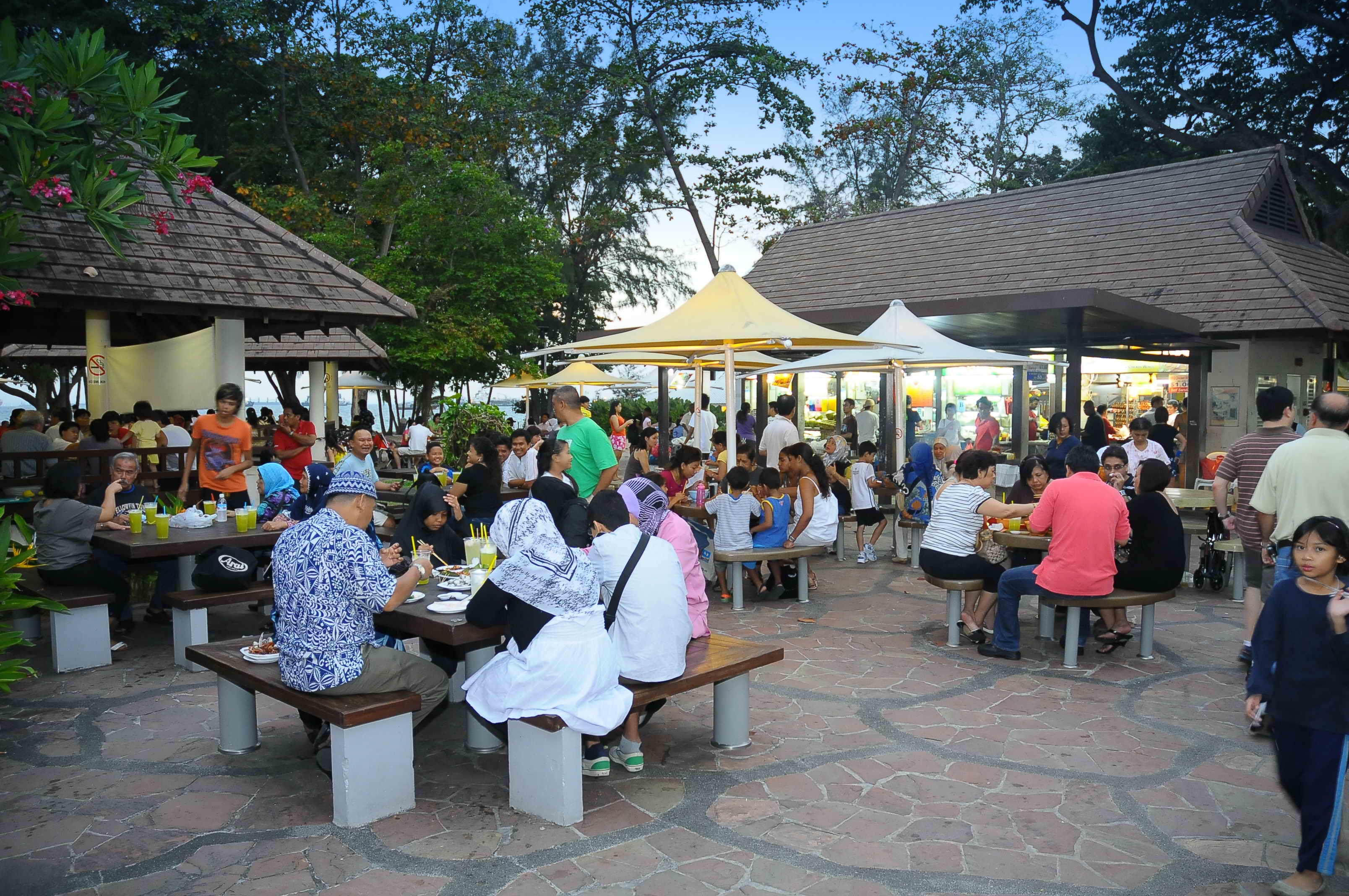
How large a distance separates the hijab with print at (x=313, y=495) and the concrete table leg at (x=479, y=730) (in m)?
3.22

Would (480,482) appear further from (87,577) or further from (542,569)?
(542,569)

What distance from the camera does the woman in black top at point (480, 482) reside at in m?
8.28

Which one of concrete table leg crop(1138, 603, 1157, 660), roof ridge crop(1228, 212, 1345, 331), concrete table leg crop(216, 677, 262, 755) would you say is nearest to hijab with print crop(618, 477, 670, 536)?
concrete table leg crop(216, 677, 262, 755)

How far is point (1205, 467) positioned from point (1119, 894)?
10.3 metres

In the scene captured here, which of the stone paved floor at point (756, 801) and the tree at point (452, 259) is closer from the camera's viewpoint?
the stone paved floor at point (756, 801)

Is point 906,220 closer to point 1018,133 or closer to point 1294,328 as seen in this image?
point 1294,328

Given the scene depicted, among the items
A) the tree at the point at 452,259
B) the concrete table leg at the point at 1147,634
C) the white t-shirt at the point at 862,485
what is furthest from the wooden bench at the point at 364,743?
the tree at the point at 452,259

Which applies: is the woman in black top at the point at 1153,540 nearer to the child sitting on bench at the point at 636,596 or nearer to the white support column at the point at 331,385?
the child sitting on bench at the point at 636,596

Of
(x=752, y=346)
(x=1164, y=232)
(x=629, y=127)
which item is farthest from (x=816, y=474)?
(x=629, y=127)

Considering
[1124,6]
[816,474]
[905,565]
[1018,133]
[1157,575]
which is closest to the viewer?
[1157,575]

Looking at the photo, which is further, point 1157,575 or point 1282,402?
point 1157,575

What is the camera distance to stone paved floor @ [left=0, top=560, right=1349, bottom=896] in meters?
3.83

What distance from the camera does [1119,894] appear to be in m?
3.67

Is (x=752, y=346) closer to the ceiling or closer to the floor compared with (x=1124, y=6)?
closer to the floor
